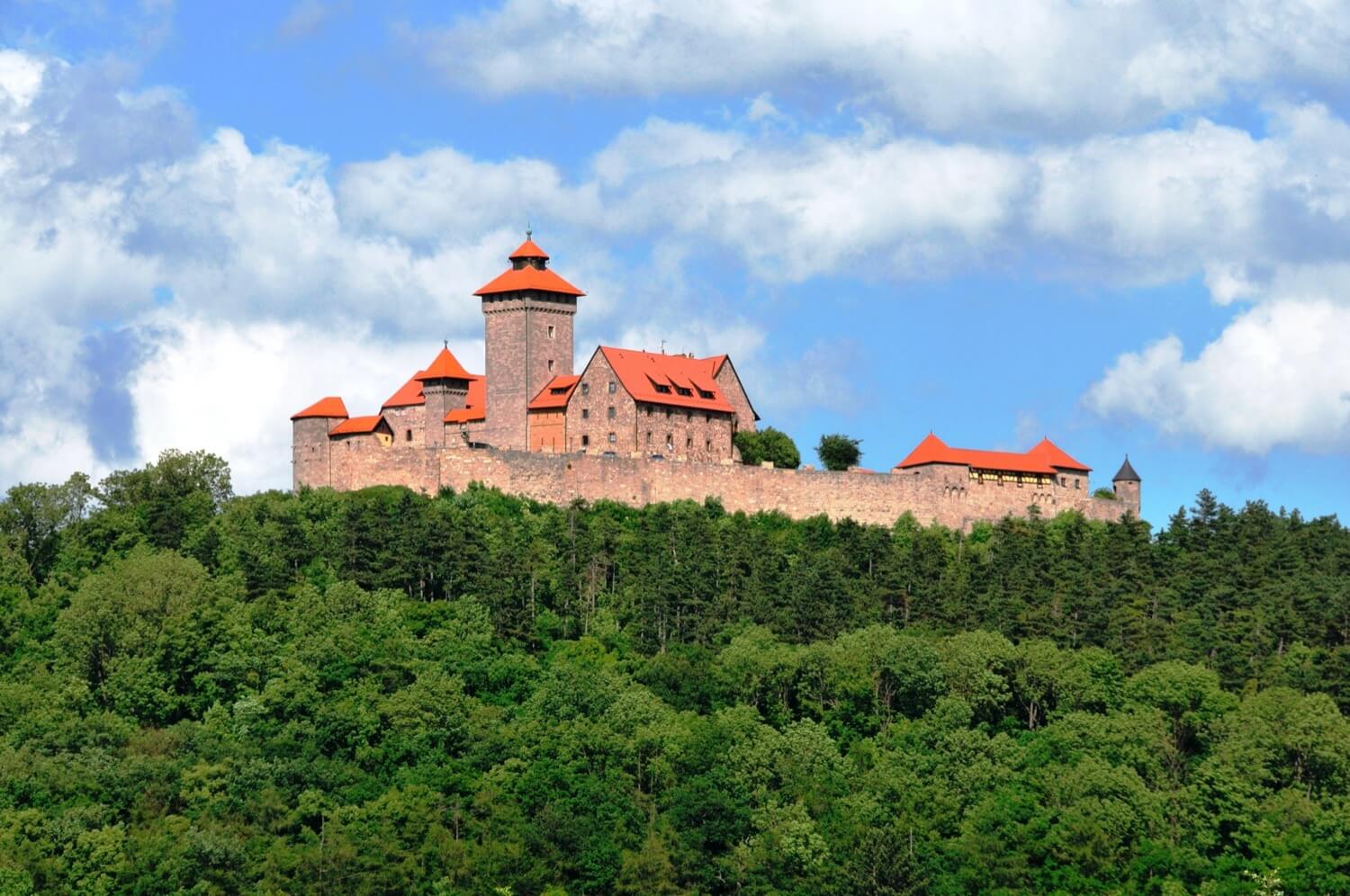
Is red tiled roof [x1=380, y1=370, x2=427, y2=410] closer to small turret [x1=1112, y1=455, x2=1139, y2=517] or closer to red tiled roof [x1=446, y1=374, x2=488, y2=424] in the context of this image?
red tiled roof [x1=446, y1=374, x2=488, y2=424]

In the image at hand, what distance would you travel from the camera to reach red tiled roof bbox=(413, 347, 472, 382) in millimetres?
94312

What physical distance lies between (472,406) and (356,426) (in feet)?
15.3

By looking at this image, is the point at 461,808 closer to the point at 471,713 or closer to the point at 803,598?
the point at 471,713

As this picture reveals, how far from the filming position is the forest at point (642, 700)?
69.1 meters

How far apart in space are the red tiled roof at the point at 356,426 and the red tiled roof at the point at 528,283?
610 centimetres

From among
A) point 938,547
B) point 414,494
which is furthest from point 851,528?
point 414,494

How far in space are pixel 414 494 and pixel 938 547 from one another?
60.9 feet

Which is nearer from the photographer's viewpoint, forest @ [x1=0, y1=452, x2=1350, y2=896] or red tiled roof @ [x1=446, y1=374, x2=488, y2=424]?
forest @ [x1=0, y1=452, x2=1350, y2=896]

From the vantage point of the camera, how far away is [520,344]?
9312 cm

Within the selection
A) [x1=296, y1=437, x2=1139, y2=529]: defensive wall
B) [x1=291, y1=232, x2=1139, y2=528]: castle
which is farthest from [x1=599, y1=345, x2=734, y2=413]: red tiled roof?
[x1=296, y1=437, x2=1139, y2=529]: defensive wall

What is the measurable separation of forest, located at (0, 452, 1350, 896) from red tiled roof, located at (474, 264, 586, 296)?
9376 millimetres

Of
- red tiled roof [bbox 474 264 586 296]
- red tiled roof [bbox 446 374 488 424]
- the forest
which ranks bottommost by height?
the forest

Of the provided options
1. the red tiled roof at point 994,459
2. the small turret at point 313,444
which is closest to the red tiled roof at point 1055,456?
the red tiled roof at point 994,459

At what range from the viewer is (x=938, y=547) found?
8969cm
